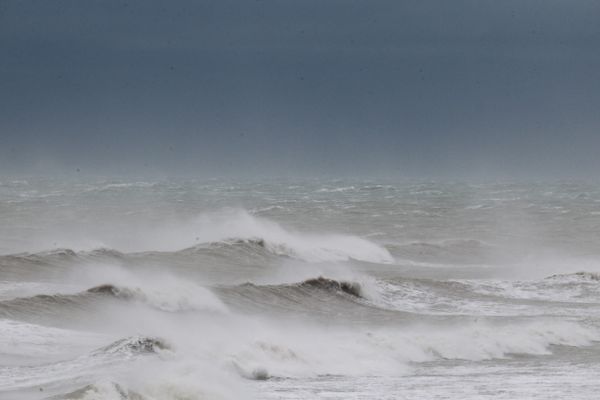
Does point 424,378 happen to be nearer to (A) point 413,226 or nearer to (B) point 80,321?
(B) point 80,321

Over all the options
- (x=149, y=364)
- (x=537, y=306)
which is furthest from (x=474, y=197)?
(x=149, y=364)

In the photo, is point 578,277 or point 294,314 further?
point 578,277

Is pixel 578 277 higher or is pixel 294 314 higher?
pixel 578 277

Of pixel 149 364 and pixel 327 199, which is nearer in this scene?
pixel 149 364

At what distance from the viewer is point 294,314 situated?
20.0m

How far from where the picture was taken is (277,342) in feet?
50.2

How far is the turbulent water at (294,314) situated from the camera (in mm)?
12953

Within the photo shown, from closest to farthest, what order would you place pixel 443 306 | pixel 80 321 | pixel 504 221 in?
1. pixel 80 321
2. pixel 443 306
3. pixel 504 221

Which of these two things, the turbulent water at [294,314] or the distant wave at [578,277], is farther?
the distant wave at [578,277]

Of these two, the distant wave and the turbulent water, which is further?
the distant wave

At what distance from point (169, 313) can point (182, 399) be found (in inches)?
297

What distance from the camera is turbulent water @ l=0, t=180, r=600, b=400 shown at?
13.0 metres

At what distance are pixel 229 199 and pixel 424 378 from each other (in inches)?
2207

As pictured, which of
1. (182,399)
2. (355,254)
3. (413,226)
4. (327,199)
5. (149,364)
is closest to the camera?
(182,399)
